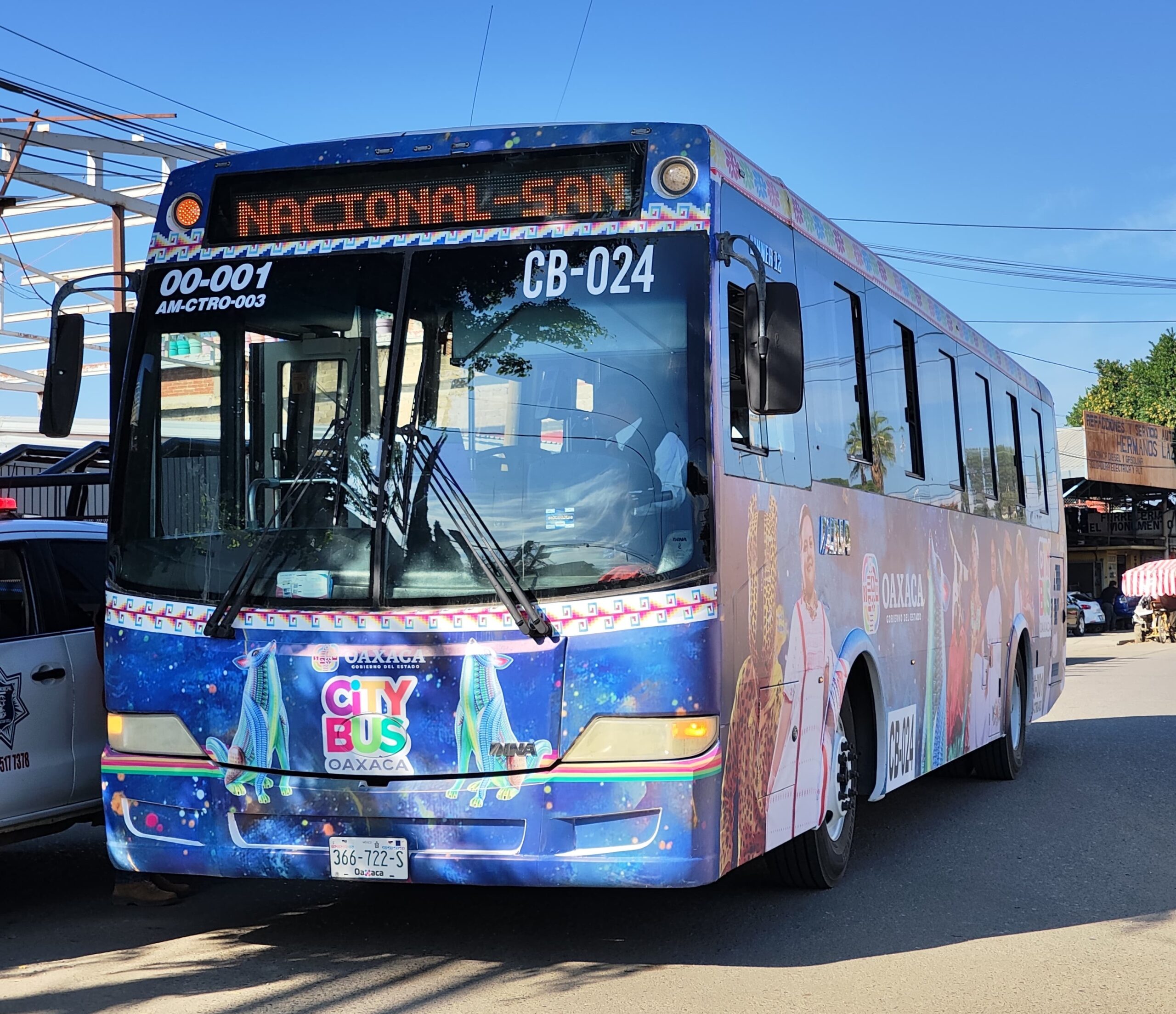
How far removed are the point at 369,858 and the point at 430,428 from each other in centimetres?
166

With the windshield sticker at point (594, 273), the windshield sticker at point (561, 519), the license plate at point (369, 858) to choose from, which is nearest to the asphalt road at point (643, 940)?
the license plate at point (369, 858)

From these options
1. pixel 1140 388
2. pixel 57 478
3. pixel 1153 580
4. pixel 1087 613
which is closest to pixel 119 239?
pixel 57 478

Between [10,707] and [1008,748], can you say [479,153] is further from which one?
[1008,748]

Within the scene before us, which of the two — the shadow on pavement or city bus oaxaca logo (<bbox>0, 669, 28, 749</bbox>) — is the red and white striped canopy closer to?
the shadow on pavement

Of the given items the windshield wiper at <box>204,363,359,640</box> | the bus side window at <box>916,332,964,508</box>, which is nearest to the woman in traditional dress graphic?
the windshield wiper at <box>204,363,359,640</box>

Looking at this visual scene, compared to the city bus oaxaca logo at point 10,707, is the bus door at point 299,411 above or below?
above

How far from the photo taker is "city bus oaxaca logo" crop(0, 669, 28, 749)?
6715 mm

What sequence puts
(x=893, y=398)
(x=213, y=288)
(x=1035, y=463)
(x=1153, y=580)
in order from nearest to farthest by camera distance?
(x=213, y=288)
(x=893, y=398)
(x=1035, y=463)
(x=1153, y=580)

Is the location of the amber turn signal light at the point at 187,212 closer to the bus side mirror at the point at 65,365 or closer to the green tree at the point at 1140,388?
the bus side mirror at the point at 65,365

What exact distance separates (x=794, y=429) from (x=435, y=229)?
1971mm

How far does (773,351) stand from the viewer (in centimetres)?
579

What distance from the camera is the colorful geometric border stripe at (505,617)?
548 centimetres

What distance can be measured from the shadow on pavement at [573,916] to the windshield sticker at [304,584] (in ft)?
4.88

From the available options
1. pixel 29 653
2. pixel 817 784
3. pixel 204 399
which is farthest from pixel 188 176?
pixel 817 784
